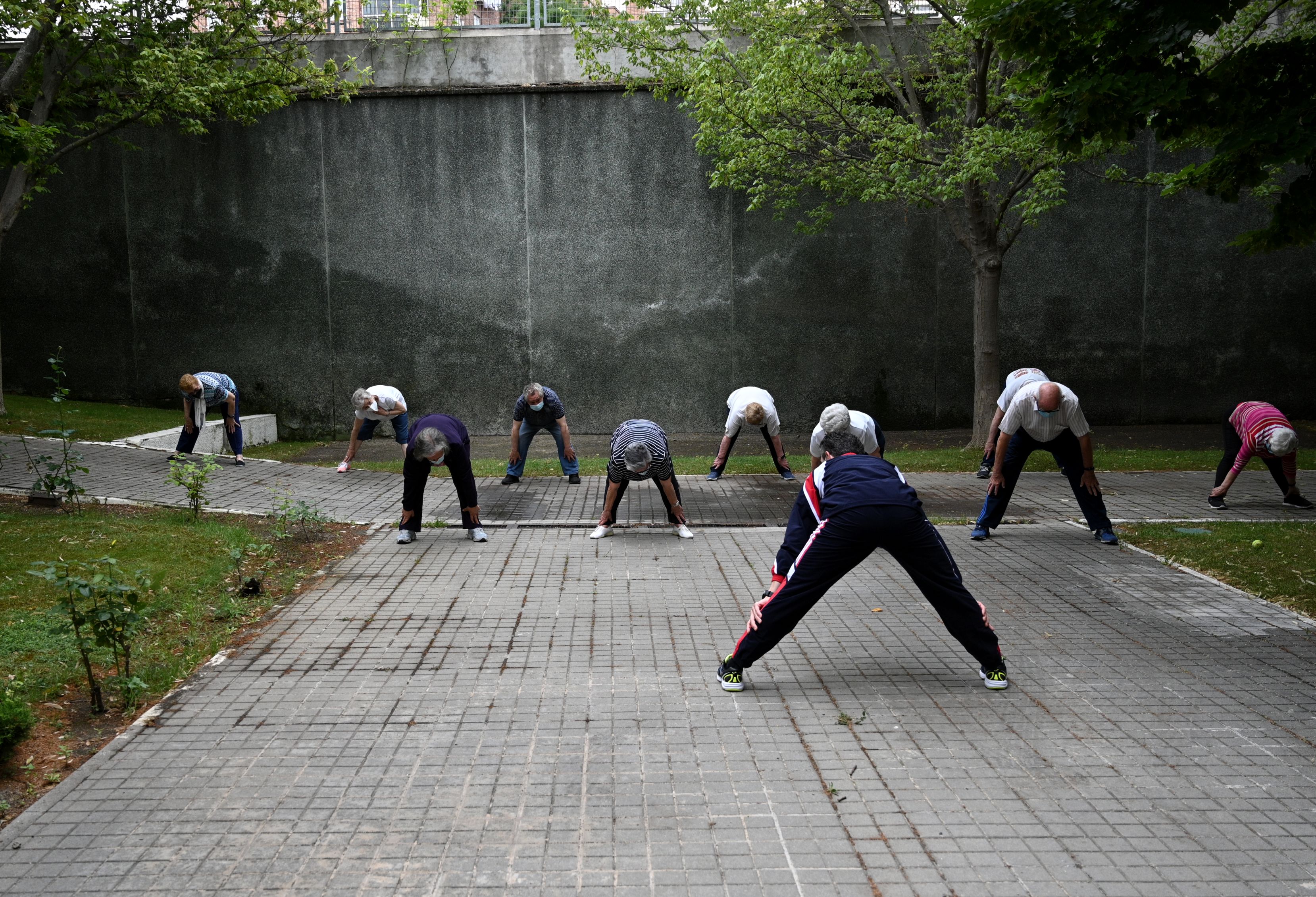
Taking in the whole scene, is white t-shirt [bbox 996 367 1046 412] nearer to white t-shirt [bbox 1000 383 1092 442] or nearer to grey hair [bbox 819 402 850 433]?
white t-shirt [bbox 1000 383 1092 442]

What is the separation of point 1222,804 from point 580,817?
8.95 ft

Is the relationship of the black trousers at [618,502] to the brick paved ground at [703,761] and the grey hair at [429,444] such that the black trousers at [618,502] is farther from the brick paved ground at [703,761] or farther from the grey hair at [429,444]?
the brick paved ground at [703,761]

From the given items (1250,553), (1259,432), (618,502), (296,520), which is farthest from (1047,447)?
(296,520)

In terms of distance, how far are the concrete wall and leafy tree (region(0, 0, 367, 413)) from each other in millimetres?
1690

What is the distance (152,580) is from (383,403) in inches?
235

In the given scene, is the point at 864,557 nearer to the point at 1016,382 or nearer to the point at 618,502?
the point at 618,502

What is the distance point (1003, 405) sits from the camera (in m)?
11.6

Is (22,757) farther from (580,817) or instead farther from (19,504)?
(19,504)

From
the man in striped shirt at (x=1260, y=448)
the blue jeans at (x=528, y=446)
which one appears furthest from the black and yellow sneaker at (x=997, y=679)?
the blue jeans at (x=528, y=446)

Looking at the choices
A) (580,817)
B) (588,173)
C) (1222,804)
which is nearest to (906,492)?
(1222,804)

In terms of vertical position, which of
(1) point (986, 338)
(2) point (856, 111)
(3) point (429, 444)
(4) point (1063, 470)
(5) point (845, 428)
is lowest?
(4) point (1063, 470)

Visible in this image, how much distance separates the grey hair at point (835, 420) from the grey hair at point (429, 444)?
3.44 metres

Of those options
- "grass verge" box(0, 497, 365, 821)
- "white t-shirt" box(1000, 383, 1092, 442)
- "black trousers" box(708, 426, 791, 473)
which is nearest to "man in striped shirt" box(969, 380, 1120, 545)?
"white t-shirt" box(1000, 383, 1092, 442)

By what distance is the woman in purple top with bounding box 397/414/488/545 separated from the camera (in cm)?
887
